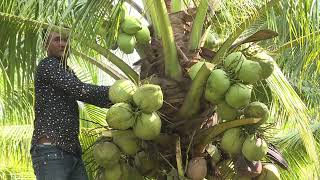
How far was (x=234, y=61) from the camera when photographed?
3000 millimetres

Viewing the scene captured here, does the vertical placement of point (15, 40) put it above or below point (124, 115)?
above

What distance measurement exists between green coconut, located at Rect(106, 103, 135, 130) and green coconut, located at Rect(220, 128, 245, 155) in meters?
0.48

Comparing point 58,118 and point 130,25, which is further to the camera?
point 130,25

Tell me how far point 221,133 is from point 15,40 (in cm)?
159

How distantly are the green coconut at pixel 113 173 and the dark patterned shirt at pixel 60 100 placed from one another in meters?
A: 0.22

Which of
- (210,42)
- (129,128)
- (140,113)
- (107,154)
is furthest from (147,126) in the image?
(210,42)

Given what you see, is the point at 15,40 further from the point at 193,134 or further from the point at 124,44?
the point at 193,134

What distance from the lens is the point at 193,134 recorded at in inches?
128

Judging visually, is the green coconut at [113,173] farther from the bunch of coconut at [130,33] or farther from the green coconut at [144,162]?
the bunch of coconut at [130,33]

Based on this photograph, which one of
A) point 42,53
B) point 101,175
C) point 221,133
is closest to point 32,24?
point 42,53

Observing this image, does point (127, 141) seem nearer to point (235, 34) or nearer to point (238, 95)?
point (238, 95)

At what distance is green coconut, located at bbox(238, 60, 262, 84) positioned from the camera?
9.70ft

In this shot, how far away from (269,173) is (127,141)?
740 mm

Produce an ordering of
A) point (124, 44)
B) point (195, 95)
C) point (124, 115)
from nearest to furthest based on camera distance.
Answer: point (124, 115), point (195, 95), point (124, 44)
